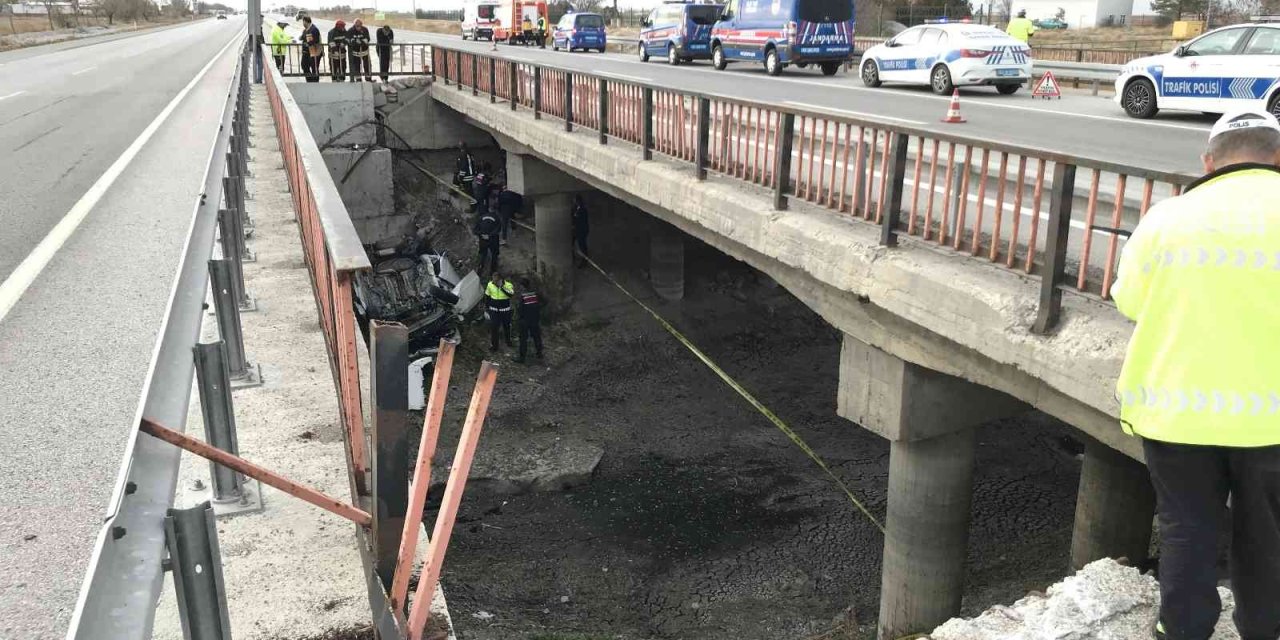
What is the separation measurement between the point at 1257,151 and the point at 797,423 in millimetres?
12629

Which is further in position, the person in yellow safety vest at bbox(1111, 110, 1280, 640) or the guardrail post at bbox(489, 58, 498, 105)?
the guardrail post at bbox(489, 58, 498, 105)

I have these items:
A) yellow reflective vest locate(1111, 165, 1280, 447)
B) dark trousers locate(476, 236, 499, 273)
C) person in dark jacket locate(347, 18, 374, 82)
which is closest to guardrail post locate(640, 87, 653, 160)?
yellow reflective vest locate(1111, 165, 1280, 447)

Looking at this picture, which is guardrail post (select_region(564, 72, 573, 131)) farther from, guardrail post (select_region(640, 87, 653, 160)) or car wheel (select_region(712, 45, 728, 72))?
car wheel (select_region(712, 45, 728, 72))

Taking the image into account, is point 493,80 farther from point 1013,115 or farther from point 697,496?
point 697,496

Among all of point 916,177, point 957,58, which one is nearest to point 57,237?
point 916,177

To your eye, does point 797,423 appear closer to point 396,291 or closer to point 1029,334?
point 396,291

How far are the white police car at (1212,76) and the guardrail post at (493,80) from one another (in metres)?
10.5

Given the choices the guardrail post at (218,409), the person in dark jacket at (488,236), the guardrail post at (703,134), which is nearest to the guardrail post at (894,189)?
the guardrail post at (703,134)

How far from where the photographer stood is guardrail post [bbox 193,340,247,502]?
335 centimetres

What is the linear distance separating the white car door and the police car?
4.26 meters

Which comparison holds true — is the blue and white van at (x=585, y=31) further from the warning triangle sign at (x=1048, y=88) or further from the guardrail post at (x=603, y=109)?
the guardrail post at (x=603, y=109)

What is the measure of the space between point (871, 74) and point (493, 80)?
8.17 m

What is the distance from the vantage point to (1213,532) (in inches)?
126

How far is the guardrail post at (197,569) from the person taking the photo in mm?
2168
